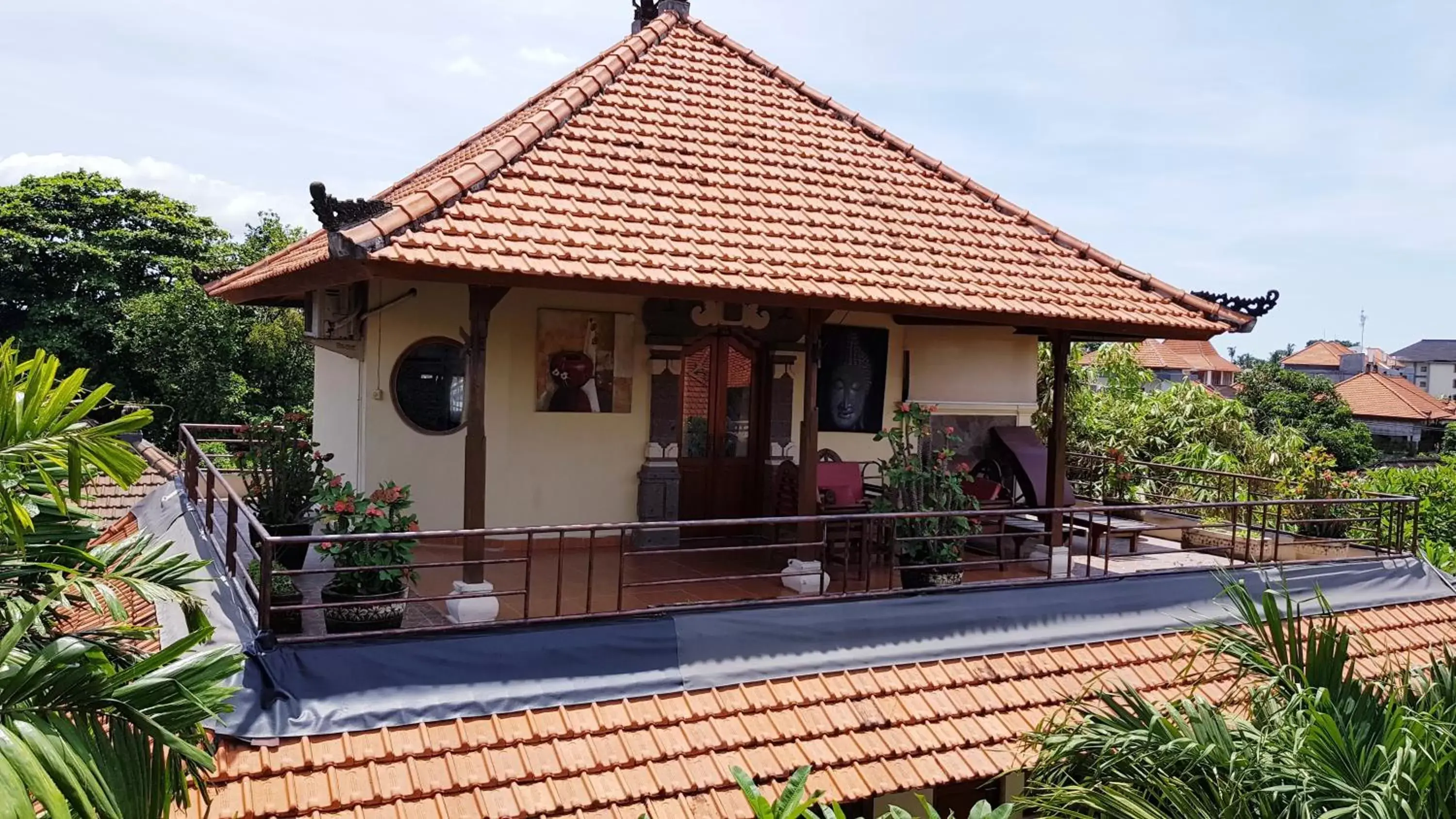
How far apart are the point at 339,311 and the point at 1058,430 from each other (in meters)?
6.59

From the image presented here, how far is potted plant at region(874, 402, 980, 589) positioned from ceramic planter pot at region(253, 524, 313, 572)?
4.56 metres

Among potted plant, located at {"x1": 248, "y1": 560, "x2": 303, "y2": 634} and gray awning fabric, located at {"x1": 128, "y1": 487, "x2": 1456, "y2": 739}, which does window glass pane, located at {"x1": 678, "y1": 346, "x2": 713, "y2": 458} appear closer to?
gray awning fabric, located at {"x1": 128, "y1": 487, "x2": 1456, "y2": 739}

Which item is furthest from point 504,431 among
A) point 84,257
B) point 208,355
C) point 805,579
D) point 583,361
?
point 84,257

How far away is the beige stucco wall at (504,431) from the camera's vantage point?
8.51m

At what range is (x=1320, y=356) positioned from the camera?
88.8 m

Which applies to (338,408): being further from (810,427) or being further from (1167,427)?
(1167,427)

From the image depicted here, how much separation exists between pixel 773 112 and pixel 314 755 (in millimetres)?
7487

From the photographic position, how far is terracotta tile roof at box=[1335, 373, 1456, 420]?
55750 mm

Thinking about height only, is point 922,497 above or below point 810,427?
below

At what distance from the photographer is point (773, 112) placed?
10.4 meters

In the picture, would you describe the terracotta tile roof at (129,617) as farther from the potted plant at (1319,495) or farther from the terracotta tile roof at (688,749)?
the potted plant at (1319,495)

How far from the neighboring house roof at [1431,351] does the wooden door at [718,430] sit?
84863 millimetres

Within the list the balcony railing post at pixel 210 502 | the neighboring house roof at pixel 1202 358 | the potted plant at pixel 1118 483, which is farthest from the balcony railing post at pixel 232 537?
the neighboring house roof at pixel 1202 358

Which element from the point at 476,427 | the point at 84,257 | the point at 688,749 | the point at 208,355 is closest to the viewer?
the point at 688,749
